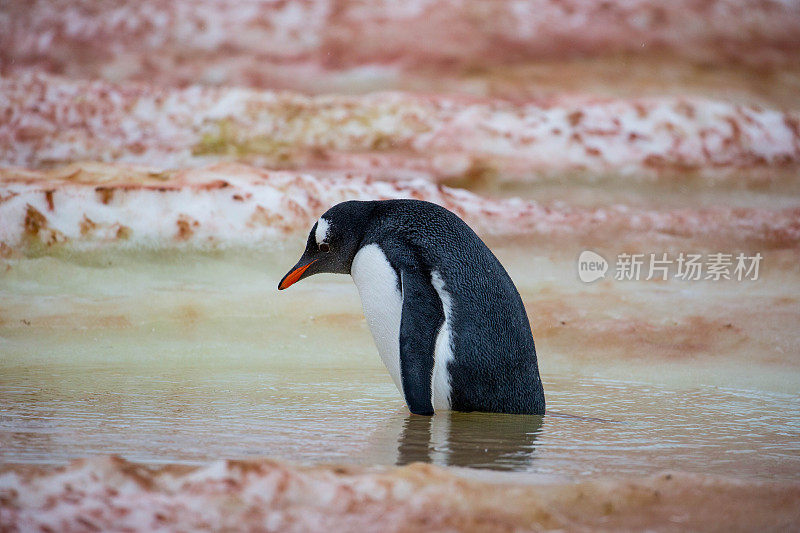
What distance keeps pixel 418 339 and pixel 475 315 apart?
0.49 ft

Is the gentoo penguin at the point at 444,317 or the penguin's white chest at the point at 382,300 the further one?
the penguin's white chest at the point at 382,300

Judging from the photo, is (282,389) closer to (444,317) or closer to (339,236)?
(339,236)

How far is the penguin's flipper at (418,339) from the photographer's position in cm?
254

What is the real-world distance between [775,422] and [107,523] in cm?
172

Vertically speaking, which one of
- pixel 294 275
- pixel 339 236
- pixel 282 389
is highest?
pixel 339 236

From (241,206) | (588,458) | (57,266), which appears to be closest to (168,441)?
(588,458)

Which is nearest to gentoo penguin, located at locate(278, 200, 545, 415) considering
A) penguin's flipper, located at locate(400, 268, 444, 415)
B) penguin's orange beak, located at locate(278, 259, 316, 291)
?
penguin's flipper, located at locate(400, 268, 444, 415)

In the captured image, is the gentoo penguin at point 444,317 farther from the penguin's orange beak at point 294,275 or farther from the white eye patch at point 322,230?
the penguin's orange beak at point 294,275

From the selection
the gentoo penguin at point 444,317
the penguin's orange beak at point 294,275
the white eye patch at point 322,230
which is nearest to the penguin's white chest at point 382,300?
the gentoo penguin at point 444,317

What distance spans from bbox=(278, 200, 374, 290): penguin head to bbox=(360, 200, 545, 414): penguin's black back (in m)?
0.14

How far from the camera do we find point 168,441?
227 cm

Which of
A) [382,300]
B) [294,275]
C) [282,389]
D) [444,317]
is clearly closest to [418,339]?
[444,317]

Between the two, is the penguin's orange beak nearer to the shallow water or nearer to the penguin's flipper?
the shallow water

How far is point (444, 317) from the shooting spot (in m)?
2.57
